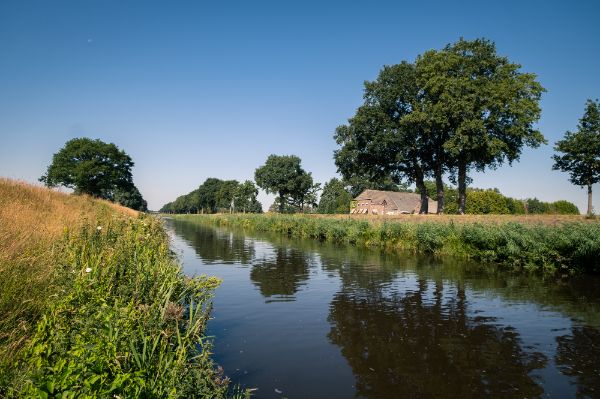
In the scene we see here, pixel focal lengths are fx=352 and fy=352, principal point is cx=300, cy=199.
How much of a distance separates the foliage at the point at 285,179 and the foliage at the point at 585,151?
54857mm

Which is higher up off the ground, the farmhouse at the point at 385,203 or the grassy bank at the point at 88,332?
the farmhouse at the point at 385,203

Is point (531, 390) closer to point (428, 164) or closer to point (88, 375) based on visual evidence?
point (88, 375)

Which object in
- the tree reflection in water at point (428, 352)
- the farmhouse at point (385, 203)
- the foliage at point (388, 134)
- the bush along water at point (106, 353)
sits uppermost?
the foliage at point (388, 134)

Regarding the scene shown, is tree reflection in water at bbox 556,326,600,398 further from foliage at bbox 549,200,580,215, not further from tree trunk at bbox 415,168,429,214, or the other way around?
foliage at bbox 549,200,580,215

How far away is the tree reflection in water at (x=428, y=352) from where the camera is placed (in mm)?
5754

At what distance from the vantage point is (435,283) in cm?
1376

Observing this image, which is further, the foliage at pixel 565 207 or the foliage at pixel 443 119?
the foliage at pixel 565 207

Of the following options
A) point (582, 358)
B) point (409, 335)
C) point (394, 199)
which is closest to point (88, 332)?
point (409, 335)

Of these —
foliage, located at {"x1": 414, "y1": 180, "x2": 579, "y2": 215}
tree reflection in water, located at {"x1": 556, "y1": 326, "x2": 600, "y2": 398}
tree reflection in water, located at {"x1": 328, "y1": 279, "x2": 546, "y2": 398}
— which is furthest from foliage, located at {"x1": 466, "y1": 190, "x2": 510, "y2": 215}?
tree reflection in water, located at {"x1": 556, "y1": 326, "x2": 600, "y2": 398}

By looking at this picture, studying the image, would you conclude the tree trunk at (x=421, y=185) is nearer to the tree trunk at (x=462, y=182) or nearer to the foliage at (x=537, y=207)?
the tree trunk at (x=462, y=182)

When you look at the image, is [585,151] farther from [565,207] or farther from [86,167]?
[86,167]

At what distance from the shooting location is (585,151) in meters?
40.5

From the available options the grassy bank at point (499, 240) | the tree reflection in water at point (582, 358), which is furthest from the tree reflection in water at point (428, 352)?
the grassy bank at point (499, 240)

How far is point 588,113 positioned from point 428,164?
1831 centimetres
